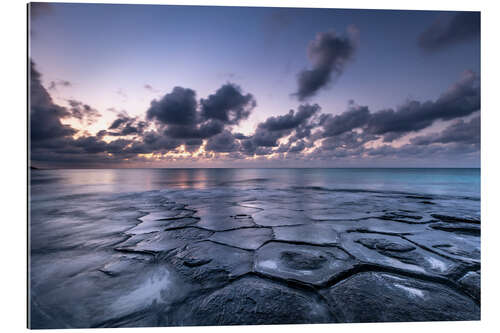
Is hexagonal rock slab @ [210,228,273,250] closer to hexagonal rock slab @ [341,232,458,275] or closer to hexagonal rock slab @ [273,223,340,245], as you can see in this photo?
hexagonal rock slab @ [273,223,340,245]

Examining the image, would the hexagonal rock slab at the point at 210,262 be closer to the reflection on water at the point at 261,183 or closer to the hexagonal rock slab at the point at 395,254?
the hexagonal rock slab at the point at 395,254

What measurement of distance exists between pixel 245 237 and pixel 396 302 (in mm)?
1390

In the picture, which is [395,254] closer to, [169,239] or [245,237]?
[245,237]

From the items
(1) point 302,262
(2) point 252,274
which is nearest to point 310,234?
(1) point 302,262

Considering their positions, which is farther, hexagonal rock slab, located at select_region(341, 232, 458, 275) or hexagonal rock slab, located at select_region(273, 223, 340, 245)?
hexagonal rock slab, located at select_region(273, 223, 340, 245)

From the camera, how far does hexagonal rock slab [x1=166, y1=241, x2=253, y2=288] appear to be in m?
1.48

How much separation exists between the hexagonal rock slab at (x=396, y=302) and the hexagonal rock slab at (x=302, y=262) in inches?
5.5

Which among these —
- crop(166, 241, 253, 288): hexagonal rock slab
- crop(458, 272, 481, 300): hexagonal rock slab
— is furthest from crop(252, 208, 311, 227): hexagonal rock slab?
crop(458, 272, 481, 300): hexagonal rock slab

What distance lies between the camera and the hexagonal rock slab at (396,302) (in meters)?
1.21

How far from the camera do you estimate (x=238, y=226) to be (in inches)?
106

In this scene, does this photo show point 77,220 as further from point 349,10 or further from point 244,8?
point 349,10

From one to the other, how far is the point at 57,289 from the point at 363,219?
332cm

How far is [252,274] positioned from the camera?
4.96 ft
